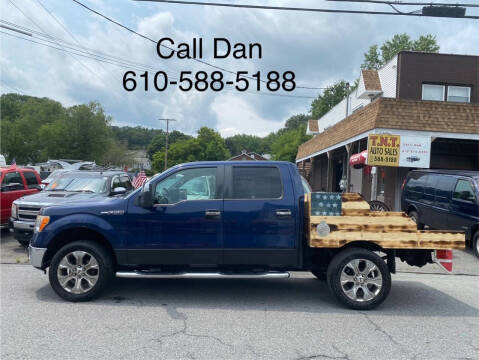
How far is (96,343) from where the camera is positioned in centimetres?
402

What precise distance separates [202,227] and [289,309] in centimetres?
159

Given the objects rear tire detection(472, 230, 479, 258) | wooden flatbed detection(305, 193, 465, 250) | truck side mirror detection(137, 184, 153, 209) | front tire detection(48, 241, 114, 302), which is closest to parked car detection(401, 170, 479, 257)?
rear tire detection(472, 230, 479, 258)

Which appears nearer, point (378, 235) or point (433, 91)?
point (378, 235)

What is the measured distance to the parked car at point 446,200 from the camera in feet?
30.1

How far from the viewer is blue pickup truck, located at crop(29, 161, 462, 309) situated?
5246 mm

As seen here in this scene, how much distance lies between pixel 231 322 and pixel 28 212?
18.7 ft

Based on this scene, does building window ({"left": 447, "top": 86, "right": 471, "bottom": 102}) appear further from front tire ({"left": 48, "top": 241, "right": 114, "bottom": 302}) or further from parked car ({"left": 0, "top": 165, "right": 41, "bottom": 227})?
front tire ({"left": 48, "top": 241, "right": 114, "bottom": 302})

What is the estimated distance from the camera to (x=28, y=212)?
8.26 meters

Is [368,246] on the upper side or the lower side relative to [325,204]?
lower

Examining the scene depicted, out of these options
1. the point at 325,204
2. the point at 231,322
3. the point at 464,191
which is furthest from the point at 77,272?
the point at 464,191

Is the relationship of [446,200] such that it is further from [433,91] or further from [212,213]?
[433,91]

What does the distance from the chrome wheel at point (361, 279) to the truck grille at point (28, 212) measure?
6385mm

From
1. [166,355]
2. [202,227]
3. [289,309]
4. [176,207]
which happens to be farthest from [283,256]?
[166,355]

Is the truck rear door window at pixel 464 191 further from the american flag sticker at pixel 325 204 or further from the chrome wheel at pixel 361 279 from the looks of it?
the american flag sticker at pixel 325 204
